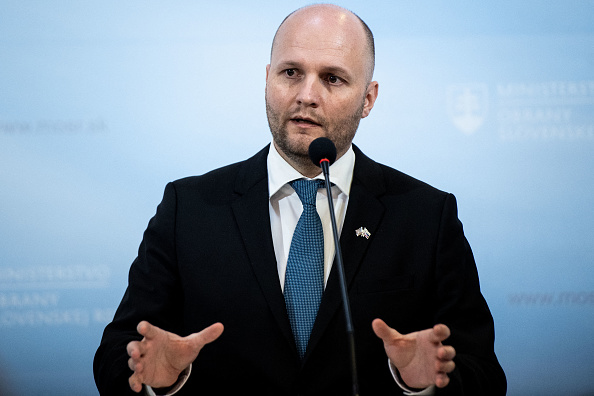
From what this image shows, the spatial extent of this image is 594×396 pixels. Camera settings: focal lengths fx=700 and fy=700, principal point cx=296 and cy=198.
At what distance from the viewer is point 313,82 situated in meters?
Result: 1.96

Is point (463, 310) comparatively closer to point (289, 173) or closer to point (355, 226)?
point (355, 226)

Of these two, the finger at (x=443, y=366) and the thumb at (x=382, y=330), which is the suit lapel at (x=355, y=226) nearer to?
the thumb at (x=382, y=330)

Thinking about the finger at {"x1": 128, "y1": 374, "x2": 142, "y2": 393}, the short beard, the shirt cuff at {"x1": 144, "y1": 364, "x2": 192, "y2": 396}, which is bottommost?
the shirt cuff at {"x1": 144, "y1": 364, "x2": 192, "y2": 396}

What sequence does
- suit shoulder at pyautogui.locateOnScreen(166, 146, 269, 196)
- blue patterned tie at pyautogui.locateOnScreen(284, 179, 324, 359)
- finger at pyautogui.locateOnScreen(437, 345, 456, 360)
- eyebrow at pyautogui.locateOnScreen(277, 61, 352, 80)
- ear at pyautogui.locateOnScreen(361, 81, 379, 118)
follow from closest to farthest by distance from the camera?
finger at pyautogui.locateOnScreen(437, 345, 456, 360) < blue patterned tie at pyautogui.locateOnScreen(284, 179, 324, 359) < eyebrow at pyautogui.locateOnScreen(277, 61, 352, 80) < suit shoulder at pyautogui.locateOnScreen(166, 146, 269, 196) < ear at pyautogui.locateOnScreen(361, 81, 379, 118)

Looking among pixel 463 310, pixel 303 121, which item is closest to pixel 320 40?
pixel 303 121

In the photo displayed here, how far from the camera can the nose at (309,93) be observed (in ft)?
6.34

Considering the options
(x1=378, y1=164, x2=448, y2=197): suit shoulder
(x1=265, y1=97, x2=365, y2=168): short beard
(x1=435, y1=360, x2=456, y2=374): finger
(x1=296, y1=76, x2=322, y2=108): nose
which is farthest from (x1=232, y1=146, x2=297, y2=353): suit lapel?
(x1=435, y1=360, x2=456, y2=374): finger

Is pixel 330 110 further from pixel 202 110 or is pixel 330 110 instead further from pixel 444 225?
pixel 202 110

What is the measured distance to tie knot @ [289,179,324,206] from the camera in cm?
198

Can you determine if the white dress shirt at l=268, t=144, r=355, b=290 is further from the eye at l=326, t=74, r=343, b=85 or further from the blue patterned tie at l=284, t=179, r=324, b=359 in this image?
the eye at l=326, t=74, r=343, b=85

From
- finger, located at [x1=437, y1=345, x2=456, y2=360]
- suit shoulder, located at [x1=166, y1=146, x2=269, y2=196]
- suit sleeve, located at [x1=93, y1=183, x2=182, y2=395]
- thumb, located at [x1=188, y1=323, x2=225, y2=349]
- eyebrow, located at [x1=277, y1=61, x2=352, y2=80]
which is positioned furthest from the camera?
suit shoulder, located at [x1=166, y1=146, x2=269, y2=196]

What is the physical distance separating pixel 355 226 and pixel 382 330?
54 centimetres

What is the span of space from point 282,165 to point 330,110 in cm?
22

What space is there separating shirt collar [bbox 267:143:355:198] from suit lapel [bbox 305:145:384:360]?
0.09ft
